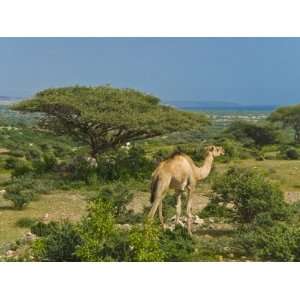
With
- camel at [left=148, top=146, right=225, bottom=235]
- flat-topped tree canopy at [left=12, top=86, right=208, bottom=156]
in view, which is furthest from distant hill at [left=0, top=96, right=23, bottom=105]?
camel at [left=148, top=146, right=225, bottom=235]

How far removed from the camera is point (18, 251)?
896 centimetres

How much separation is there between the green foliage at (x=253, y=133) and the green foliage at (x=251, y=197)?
17900 millimetres

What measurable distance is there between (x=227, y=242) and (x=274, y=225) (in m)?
0.92

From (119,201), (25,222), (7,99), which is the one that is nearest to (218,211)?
(119,201)

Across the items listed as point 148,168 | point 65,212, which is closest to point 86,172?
point 148,168

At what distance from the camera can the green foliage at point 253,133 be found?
29.2 meters

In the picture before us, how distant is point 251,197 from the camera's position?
10.6m

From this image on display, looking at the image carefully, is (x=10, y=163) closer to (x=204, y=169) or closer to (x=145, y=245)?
(x=204, y=169)

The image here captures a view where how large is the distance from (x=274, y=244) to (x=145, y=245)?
194 cm

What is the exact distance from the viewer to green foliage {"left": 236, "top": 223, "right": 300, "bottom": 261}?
828cm

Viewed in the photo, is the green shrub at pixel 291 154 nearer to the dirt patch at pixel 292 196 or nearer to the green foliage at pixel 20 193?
the dirt patch at pixel 292 196

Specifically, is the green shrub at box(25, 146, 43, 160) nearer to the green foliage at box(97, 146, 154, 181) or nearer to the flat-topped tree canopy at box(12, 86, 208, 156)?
the flat-topped tree canopy at box(12, 86, 208, 156)
